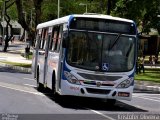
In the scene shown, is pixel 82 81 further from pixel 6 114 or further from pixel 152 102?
pixel 152 102

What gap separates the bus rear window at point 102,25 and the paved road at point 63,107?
2.49m

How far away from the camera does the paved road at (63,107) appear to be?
49.4 ft

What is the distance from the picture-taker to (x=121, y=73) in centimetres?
1748

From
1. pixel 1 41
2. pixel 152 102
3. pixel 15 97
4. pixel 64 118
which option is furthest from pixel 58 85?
pixel 1 41

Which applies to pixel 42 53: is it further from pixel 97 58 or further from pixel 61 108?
pixel 61 108

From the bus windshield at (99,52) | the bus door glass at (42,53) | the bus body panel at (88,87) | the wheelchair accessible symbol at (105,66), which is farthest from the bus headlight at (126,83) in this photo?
the bus door glass at (42,53)

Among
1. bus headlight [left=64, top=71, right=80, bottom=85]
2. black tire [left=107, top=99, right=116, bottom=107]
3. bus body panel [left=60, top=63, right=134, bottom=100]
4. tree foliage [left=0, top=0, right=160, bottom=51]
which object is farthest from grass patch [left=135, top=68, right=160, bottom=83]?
bus headlight [left=64, top=71, right=80, bottom=85]

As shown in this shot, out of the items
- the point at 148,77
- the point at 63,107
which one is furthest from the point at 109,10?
the point at 63,107

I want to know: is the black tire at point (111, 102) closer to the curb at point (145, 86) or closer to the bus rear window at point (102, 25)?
the bus rear window at point (102, 25)

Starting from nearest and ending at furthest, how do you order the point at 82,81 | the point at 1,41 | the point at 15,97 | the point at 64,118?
1. the point at 64,118
2. the point at 82,81
3. the point at 15,97
4. the point at 1,41

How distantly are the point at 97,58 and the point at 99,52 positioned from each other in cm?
20

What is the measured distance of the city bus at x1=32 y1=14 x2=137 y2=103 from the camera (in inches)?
684

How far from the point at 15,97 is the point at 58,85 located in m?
2.27

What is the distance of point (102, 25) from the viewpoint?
17875 mm
